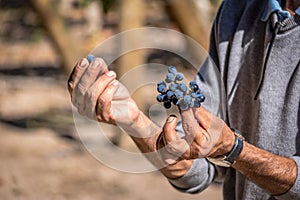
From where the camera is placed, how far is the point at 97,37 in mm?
9102

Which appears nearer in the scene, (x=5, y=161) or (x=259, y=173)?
(x=259, y=173)

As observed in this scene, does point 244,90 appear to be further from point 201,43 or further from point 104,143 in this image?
point 104,143

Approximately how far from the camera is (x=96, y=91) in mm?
1629

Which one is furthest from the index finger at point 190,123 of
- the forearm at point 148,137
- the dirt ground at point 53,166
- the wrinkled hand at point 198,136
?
the dirt ground at point 53,166

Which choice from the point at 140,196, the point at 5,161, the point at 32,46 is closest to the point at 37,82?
the point at 32,46

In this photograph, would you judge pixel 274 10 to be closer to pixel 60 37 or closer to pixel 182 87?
pixel 182 87

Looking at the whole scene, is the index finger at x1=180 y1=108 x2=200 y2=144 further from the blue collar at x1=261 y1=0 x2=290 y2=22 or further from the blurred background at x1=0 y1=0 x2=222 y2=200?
the blurred background at x1=0 y1=0 x2=222 y2=200

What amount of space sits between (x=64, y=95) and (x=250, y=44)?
6982 millimetres

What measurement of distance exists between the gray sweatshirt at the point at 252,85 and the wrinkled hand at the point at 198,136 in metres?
0.24

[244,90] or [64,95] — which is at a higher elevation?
[244,90]

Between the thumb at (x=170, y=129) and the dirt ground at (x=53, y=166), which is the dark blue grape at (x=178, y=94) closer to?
the thumb at (x=170, y=129)

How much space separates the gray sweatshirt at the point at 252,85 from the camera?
1896 mm

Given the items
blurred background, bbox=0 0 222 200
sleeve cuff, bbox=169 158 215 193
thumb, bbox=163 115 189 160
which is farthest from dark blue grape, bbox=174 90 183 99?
blurred background, bbox=0 0 222 200

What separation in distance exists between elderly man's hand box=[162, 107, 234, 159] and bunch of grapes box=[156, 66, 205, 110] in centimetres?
3
